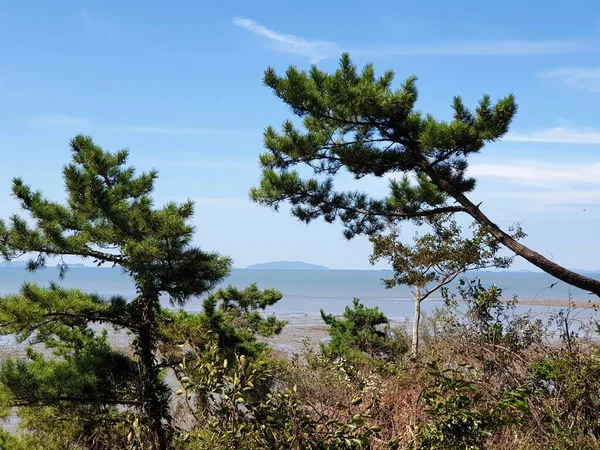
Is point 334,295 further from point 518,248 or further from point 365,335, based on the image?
point 518,248

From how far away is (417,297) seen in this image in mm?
15016

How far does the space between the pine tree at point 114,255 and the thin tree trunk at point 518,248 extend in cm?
309

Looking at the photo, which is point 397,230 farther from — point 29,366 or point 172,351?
point 29,366

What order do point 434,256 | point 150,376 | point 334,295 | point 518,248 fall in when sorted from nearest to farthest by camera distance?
point 150,376, point 518,248, point 434,256, point 334,295

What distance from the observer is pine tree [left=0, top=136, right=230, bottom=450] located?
7.39 metres

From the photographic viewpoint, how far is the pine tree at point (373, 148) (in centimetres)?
839

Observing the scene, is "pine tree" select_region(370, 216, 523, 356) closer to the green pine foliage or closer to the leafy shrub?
the leafy shrub

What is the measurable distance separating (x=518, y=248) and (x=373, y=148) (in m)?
2.33

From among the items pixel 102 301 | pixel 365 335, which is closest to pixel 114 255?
pixel 102 301

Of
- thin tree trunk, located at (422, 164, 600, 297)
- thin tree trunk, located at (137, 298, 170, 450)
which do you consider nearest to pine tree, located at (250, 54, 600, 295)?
thin tree trunk, located at (422, 164, 600, 297)

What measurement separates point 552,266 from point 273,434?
5.82m

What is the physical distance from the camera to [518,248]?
8453 millimetres

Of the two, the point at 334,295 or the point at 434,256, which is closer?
the point at 434,256

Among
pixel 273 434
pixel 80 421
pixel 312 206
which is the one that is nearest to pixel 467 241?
pixel 312 206
